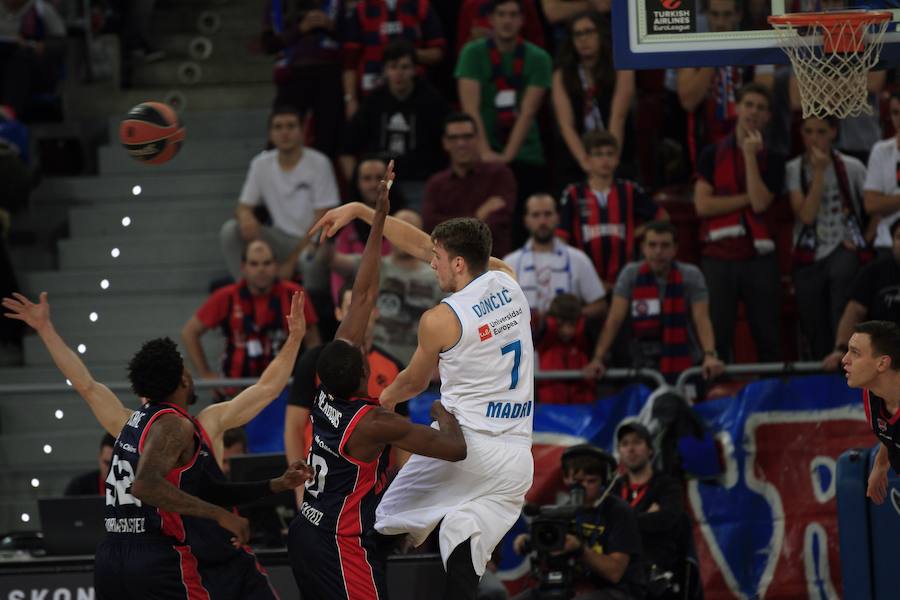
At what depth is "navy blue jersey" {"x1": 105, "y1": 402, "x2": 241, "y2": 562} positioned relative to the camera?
836 centimetres

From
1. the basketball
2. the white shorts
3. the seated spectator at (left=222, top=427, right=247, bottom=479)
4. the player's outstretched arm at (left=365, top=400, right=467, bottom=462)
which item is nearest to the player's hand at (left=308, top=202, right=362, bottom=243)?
the player's outstretched arm at (left=365, top=400, right=467, bottom=462)

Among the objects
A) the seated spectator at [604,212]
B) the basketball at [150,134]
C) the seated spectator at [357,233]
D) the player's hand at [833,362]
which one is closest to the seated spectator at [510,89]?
the seated spectator at [604,212]

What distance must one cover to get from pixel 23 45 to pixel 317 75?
301 centimetres

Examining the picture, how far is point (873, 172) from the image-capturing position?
12.8 metres

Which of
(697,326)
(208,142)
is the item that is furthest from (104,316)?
(697,326)

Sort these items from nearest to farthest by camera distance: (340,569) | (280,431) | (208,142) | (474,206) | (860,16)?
(340,569), (860,16), (280,431), (474,206), (208,142)

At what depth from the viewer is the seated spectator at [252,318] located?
12422 mm

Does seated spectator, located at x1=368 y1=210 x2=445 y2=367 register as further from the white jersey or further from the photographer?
the white jersey

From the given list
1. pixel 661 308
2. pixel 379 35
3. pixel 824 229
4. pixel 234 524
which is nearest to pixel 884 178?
pixel 824 229

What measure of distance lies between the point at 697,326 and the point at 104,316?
5.68 metres

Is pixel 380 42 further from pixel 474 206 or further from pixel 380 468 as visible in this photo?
pixel 380 468

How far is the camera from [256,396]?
925 centimetres

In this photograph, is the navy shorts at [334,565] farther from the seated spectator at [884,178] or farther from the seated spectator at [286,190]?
the seated spectator at [884,178]

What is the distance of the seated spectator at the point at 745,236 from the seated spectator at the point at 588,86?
1.18 meters
